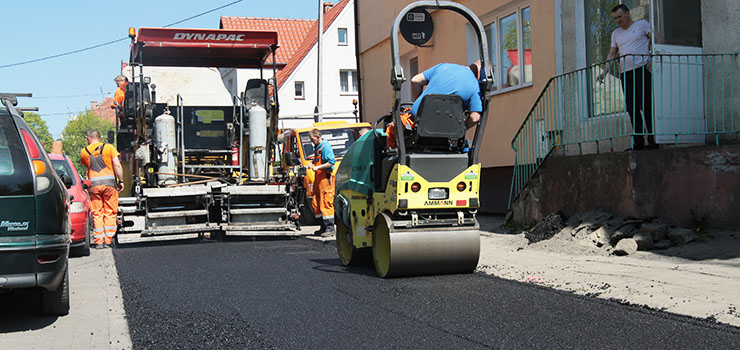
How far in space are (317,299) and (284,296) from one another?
0.33 m

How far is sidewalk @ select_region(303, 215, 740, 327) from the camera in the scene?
577cm

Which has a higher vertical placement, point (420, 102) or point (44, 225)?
point (420, 102)

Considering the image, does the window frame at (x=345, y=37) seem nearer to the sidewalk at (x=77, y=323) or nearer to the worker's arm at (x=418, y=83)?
the sidewalk at (x=77, y=323)

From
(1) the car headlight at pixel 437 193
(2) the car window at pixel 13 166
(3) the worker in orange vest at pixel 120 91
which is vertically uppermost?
(3) the worker in orange vest at pixel 120 91

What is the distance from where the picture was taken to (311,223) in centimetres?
1620

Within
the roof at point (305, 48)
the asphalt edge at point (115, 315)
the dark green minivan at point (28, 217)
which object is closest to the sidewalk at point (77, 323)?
the asphalt edge at point (115, 315)

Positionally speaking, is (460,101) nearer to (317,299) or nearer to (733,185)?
(317,299)

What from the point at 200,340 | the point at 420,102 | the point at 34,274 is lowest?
the point at 200,340

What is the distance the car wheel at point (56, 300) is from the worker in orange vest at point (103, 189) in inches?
248

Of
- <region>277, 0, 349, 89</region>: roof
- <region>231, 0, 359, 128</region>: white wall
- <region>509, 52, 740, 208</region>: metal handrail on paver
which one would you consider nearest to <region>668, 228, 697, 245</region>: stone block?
<region>509, 52, 740, 208</region>: metal handrail on paver

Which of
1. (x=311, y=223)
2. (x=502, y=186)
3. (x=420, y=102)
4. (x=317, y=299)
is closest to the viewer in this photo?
(x=317, y=299)

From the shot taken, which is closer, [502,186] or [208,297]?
[208,297]

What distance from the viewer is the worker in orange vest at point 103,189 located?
1219 cm

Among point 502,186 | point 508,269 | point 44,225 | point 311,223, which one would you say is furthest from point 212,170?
point 44,225
